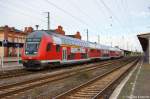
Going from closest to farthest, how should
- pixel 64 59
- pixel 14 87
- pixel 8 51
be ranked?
pixel 14 87 < pixel 64 59 < pixel 8 51

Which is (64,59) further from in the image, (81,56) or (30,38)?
(81,56)

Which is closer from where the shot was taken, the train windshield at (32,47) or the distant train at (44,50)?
the distant train at (44,50)

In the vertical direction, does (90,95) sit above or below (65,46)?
below

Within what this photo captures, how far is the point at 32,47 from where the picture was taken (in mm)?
23797

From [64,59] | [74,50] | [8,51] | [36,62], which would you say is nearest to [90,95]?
[36,62]

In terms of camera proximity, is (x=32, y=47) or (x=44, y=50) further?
(x=32, y=47)

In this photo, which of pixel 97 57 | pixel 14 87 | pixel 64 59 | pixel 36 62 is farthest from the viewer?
pixel 97 57

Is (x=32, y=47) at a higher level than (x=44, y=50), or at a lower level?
higher

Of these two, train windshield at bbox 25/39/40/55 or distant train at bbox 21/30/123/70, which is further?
train windshield at bbox 25/39/40/55

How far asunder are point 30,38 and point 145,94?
14.8 m

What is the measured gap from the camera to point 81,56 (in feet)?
116

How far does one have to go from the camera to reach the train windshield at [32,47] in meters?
23.6

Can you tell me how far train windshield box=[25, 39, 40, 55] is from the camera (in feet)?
77.4

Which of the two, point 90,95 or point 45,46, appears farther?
point 45,46
